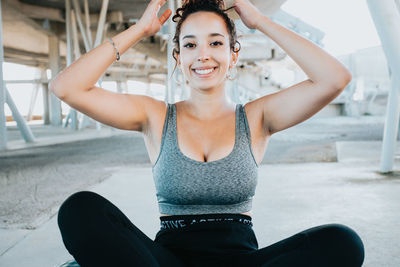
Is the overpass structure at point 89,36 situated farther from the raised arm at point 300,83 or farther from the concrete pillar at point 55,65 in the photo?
the raised arm at point 300,83

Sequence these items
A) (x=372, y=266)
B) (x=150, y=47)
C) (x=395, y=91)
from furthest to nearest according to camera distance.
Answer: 1. (x=150, y=47)
2. (x=395, y=91)
3. (x=372, y=266)

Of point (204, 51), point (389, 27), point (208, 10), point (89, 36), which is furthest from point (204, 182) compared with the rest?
point (89, 36)

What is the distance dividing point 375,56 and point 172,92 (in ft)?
77.0

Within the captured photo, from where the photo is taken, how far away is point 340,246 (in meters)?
1.27

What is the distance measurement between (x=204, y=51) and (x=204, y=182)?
620 mm

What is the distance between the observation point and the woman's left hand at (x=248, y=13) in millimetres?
1835

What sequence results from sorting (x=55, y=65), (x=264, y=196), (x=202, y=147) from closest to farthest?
(x=202, y=147) < (x=264, y=196) < (x=55, y=65)

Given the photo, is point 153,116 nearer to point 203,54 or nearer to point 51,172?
point 203,54

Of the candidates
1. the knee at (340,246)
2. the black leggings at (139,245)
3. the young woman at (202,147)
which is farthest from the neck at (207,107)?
the knee at (340,246)

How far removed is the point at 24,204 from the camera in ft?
11.9

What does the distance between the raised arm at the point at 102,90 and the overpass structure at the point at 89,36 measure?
24.4 inches

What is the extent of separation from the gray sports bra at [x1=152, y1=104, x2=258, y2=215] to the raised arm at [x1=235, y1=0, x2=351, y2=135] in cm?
28

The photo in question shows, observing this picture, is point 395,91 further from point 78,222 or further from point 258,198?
point 78,222

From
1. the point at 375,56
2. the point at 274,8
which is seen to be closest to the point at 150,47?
the point at 274,8
